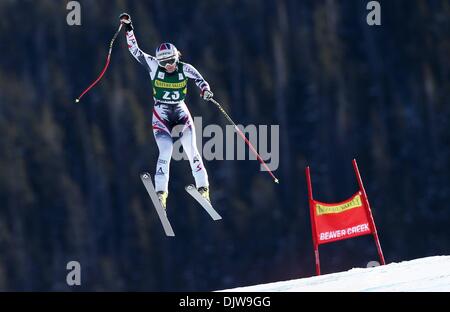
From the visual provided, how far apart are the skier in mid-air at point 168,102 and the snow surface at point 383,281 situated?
67.4 inches

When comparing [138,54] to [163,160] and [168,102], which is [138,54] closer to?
[168,102]

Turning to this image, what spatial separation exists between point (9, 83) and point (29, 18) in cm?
529

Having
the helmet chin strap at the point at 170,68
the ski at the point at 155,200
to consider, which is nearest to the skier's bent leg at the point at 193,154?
the ski at the point at 155,200

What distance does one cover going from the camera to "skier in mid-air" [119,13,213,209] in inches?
609

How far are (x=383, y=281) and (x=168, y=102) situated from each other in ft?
11.9

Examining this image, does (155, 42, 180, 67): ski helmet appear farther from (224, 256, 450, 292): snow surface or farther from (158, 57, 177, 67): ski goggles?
(224, 256, 450, 292): snow surface

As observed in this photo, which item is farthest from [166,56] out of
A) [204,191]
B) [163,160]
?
[204,191]

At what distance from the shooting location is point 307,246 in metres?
64.3

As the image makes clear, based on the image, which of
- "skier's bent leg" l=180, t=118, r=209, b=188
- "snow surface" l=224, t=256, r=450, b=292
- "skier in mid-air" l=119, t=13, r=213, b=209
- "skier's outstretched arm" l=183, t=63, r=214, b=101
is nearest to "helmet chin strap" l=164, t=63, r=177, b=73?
"skier in mid-air" l=119, t=13, r=213, b=209

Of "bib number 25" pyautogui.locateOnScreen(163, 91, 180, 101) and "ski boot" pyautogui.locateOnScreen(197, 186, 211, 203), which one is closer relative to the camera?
"bib number 25" pyautogui.locateOnScreen(163, 91, 180, 101)

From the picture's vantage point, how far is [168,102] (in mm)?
15570

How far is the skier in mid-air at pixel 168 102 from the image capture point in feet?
50.7

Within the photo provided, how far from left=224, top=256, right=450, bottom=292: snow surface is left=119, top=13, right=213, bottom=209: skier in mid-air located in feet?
5.62
